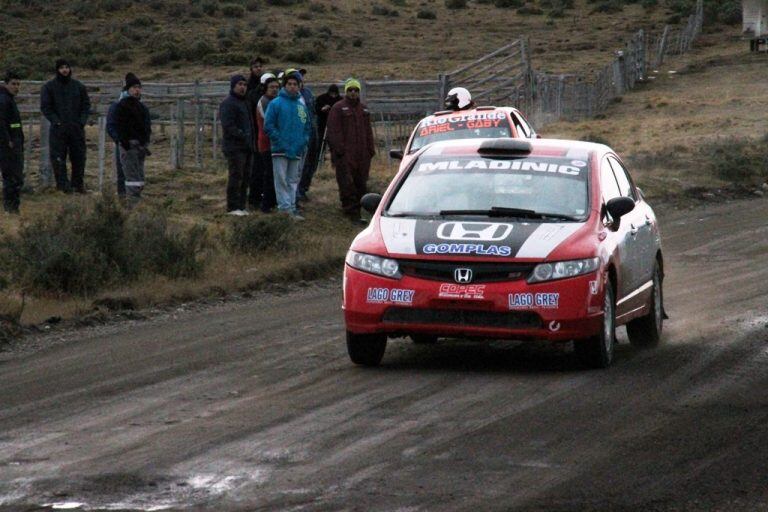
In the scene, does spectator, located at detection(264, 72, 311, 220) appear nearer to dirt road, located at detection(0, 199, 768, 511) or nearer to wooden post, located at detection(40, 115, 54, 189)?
wooden post, located at detection(40, 115, 54, 189)

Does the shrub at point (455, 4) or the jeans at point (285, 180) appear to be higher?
the shrub at point (455, 4)

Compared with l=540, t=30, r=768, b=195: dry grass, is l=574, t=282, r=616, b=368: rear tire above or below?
above

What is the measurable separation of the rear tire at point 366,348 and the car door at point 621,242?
65.1 inches

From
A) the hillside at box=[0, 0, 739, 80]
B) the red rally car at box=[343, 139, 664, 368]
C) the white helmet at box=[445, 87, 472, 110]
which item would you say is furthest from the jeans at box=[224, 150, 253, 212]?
the hillside at box=[0, 0, 739, 80]

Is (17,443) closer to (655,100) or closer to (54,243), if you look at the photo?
(54,243)

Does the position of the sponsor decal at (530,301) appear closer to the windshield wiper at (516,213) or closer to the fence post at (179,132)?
the windshield wiper at (516,213)

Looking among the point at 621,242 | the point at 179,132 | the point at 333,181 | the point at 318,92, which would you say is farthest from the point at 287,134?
the point at 318,92

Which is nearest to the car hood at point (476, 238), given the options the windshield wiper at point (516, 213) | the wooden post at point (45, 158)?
the windshield wiper at point (516, 213)

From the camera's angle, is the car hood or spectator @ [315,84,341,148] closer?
the car hood

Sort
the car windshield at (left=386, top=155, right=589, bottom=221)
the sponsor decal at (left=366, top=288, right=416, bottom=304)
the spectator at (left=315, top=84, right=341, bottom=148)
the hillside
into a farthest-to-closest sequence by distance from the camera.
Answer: the hillside, the spectator at (left=315, top=84, right=341, bottom=148), the car windshield at (left=386, top=155, right=589, bottom=221), the sponsor decal at (left=366, top=288, right=416, bottom=304)

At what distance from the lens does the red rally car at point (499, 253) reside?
10055 millimetres

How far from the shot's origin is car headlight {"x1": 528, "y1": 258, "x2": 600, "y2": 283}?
395 inches

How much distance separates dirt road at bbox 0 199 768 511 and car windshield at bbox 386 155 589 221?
1038 mm

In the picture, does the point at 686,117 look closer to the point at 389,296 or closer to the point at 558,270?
the point at 558,270
